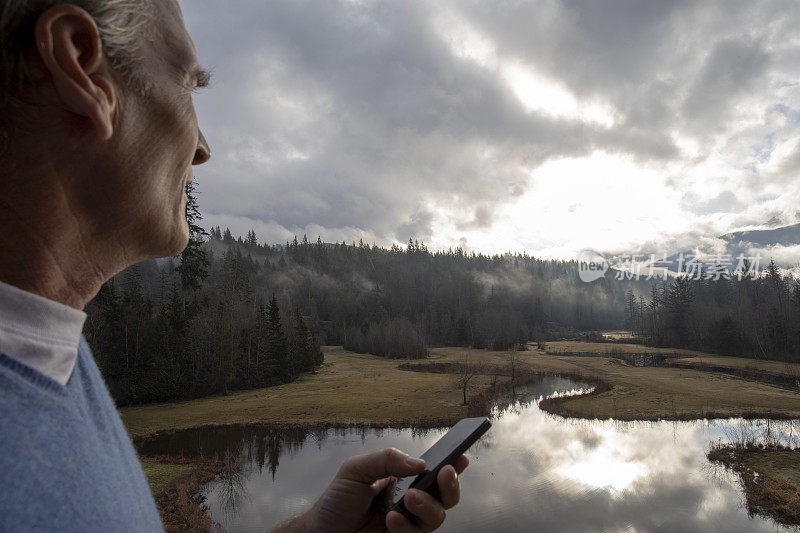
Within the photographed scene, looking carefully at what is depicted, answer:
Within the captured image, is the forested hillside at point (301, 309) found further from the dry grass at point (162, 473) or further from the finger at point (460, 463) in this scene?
the finger at point (460, 463)

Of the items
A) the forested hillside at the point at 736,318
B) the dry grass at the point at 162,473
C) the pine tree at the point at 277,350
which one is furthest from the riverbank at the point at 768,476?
the forested hillside at the point at 736,318

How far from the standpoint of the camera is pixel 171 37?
1037mm

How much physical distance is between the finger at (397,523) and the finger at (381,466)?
→ 177 millimetres

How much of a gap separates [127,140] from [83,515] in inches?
28.0

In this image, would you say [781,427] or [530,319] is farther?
[530,319]

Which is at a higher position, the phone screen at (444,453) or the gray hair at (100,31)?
the gray hair at (100,31)

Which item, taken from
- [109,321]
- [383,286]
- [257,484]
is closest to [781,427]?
[257,484]

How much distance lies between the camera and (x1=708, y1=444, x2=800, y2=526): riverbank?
15844 millimetres

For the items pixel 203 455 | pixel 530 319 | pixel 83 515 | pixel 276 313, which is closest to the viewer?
pixel 83 515

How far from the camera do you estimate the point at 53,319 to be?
70cm

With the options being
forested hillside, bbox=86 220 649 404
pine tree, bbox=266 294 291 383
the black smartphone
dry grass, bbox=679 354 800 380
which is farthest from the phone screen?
dry grass, bbox=679 354 800 380

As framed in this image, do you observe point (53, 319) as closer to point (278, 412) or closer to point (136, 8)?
point (136, 8)

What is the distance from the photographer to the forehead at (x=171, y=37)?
1000mm

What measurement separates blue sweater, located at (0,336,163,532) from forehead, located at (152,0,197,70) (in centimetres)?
77
